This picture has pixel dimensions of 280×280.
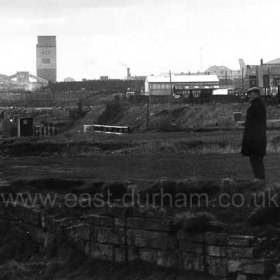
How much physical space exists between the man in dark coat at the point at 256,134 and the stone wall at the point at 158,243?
3.06m

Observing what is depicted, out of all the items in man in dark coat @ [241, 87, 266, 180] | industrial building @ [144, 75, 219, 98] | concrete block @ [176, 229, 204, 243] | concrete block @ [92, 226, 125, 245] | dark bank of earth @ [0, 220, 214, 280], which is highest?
industrial building @ [144, 75, 219, 98]

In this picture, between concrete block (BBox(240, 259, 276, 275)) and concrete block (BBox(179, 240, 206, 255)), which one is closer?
concrete block (BBox(240, 259, 276, 275))

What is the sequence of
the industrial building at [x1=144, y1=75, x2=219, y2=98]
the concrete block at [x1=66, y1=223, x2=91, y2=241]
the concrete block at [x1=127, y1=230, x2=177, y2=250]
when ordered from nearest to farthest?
the concrete block at [x1=127, y1=230, x2=177, y2=250], the concrete block at [x1=66, y1=223, x2=91, y2=241], the industrial building at [x1=144, y1=75, x2=219, y2=98]

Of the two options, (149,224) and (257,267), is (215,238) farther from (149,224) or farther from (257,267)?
(149,224)

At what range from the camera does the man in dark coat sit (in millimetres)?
12560

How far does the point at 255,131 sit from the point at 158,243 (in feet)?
12.2

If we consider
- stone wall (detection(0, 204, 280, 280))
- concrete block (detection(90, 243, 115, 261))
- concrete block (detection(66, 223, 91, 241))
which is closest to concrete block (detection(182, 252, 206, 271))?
stone wall (detection(0, 204, 280, 280))

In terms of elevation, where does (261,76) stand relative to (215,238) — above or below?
above

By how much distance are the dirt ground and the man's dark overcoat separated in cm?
76

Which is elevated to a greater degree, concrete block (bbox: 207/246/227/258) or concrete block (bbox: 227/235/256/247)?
concrete block (bbox: 227/235/256/247)

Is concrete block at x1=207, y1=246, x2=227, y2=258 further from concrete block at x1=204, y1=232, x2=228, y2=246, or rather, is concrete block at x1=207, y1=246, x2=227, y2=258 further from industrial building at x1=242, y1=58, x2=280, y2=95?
industrial building at x1=242, y1=58, x2=280, y2=95

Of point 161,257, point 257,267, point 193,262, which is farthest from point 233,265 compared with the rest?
point 161,257

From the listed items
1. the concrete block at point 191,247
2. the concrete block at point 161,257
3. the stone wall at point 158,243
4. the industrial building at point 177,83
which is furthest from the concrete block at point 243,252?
the industrial building at point 177,83

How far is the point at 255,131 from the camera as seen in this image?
41.0ft
